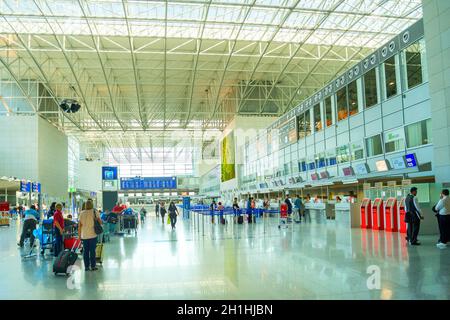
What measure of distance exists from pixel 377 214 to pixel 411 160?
9.27 feet

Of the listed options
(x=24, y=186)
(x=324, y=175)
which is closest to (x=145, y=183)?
(x=24, y=186)

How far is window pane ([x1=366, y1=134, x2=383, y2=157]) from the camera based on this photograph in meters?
21.5

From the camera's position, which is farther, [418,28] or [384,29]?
[384,29]

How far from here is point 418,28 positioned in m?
17.2

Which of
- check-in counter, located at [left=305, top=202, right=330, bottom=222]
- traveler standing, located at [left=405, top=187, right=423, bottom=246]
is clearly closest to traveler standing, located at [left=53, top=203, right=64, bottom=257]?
traveler standing, located at [left=405, top=187, right=423, bottom=246]

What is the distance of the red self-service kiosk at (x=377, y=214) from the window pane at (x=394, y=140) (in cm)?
322

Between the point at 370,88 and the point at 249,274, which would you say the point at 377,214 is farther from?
the point at 249,274

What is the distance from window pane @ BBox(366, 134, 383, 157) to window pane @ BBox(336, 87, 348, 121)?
316 cm

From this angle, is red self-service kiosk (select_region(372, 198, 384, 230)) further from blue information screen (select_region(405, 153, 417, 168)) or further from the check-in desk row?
blue information screen (select_region(405, 153, 417, 168))

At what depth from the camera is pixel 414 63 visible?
1773 centimetres

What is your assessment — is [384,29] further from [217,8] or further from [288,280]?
[288,280]

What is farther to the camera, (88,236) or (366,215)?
(366,215)
